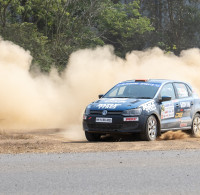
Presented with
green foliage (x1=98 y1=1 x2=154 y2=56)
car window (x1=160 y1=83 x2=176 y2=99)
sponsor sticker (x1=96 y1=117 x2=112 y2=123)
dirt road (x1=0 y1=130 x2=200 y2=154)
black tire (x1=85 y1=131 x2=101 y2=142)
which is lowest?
dirt road (x1=0 y1=130 x2=200 y2=154)

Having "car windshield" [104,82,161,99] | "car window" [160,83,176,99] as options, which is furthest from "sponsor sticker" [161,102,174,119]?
"car windshield" [104,82,161,99]

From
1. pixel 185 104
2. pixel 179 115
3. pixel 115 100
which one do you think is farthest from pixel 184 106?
pixel 115 100

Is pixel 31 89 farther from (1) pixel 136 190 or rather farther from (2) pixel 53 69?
(1) pixel 136 190

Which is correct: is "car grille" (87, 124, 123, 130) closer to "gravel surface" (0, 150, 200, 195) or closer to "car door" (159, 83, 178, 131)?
"car door" (159, 83, 178, 131)

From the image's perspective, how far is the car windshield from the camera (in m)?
14.5

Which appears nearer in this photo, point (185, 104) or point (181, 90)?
point (185, 104)

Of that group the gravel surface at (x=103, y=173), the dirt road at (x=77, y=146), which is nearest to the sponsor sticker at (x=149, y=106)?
the dirt road at (x=77, y=146)

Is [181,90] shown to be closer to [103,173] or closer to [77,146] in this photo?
[77,146]

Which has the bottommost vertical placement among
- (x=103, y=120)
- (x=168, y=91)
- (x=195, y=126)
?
(x=195, y=126)

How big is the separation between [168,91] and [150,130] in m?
1.56

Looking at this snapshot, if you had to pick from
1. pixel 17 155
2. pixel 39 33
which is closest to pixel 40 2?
pixel 39 33

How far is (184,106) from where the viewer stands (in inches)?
597

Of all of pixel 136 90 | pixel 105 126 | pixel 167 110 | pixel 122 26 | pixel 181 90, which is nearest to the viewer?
pixel 105 126

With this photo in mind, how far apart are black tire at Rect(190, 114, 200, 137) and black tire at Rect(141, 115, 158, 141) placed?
176cm
